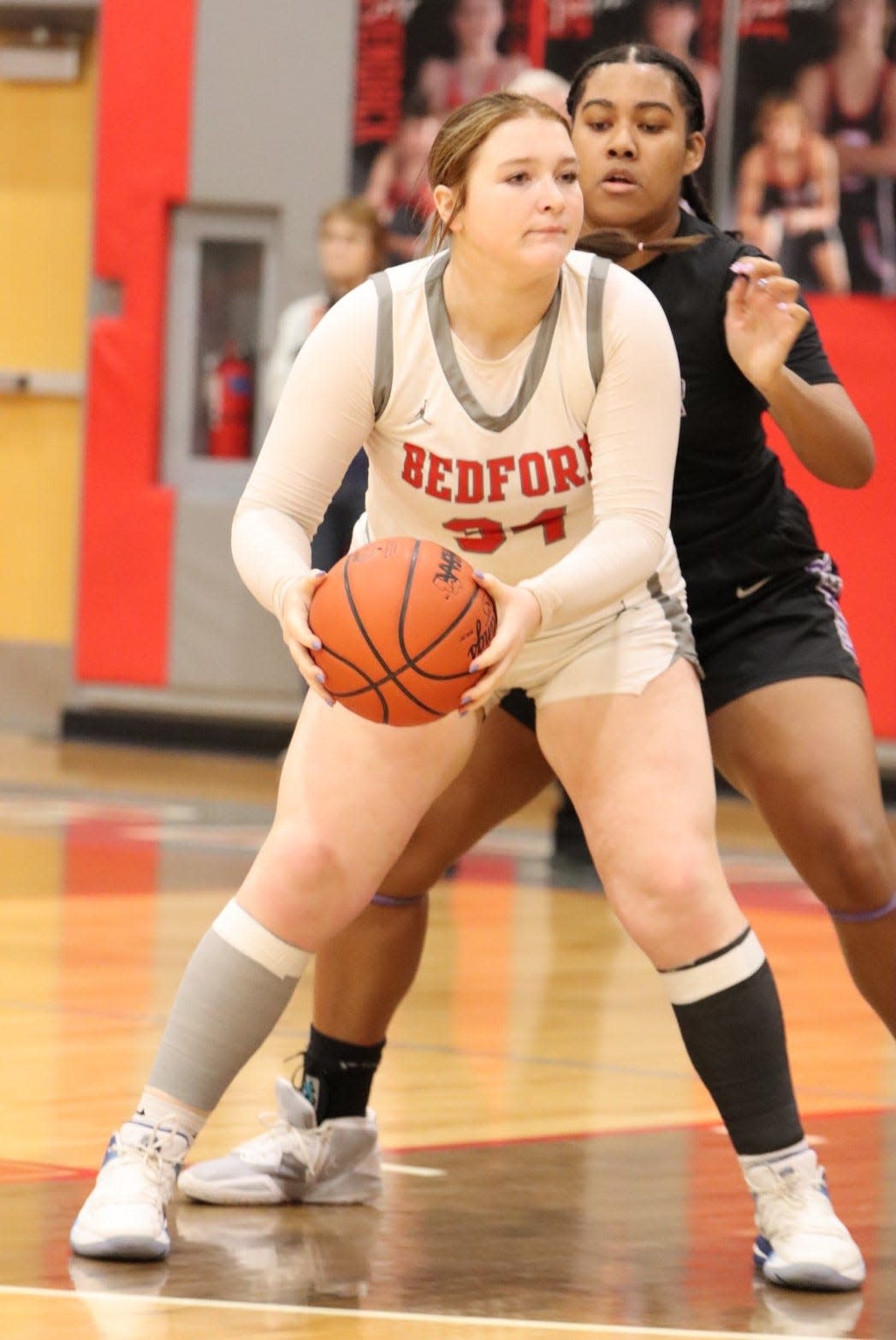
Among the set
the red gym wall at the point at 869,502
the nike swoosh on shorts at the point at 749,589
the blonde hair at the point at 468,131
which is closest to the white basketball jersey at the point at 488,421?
the blonde hair at the point at 468,131

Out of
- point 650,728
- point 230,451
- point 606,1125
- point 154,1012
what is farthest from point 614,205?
point 230,451

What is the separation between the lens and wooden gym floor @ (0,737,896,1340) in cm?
324

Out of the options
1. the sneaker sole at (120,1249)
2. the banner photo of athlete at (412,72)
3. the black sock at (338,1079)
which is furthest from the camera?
the banner photo of athlete at (412,72)

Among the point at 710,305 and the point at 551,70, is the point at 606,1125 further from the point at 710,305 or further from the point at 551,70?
the point at 551,70

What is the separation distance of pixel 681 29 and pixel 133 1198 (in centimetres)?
767

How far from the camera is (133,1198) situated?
11.1ft

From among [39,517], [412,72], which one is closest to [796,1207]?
[412,72]

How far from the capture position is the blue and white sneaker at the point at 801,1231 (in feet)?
11.2

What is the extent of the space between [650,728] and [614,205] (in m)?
0.90

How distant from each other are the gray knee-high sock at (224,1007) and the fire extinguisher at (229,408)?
804 centimetres

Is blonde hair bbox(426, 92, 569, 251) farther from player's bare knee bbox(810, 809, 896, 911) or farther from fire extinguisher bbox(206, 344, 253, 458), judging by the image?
fire extinguisher bbox(206, 344, 253, 458)

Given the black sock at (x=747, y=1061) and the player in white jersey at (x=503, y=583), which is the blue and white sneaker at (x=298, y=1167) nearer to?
the player in white jersey at (x=503, y=583)

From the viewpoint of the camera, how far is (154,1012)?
5.32 meters

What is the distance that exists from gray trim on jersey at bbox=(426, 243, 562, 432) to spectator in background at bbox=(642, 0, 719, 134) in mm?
6946
